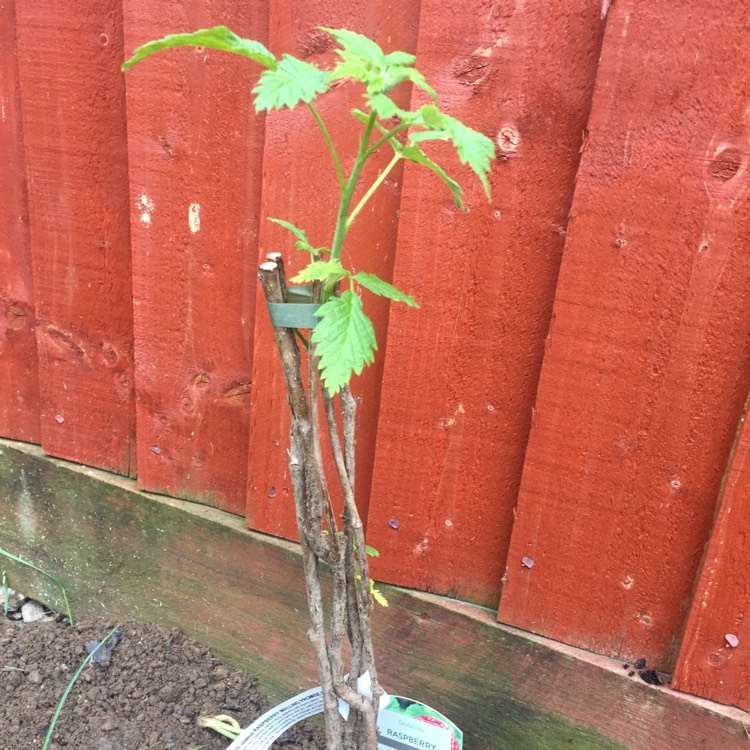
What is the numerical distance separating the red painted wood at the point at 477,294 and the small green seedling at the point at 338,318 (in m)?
0.12


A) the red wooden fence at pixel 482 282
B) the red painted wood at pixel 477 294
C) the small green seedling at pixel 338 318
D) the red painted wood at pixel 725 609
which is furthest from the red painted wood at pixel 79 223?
the red painted wood at pixel 725 609

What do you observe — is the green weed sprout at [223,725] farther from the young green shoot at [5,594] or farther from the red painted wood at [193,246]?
the young green shoot at [5,594]

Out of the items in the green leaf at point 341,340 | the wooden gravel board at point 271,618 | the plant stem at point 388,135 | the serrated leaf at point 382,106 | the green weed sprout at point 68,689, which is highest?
the serrated leaf at point 382,106

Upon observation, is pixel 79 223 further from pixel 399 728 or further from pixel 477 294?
pixel 399 728

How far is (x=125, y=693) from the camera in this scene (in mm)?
1614

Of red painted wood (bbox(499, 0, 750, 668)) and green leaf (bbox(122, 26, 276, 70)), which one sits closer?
green leaf (bbox(122, 26, 276, 70))

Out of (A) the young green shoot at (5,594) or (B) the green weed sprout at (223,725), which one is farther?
(A) the young green shoot at (5,594)

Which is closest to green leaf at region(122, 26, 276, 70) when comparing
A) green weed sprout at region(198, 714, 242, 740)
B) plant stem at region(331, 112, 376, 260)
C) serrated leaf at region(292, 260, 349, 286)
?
plant stem at region(331, 112, 376, 260)

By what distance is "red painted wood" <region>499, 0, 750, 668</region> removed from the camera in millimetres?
1032

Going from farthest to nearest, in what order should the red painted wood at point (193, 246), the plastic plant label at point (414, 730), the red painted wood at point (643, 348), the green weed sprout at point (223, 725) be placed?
the green weed sprout at point (223, 725), the red painted wood at point (193, 246), the plastic plant label at point (414, 730), the red painted wood at point (643, 348)

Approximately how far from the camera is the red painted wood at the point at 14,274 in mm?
1625

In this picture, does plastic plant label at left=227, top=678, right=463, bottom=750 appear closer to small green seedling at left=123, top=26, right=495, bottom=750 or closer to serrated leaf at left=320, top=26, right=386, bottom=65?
small green seedling at left=123, top=26, right=495, bottom=750

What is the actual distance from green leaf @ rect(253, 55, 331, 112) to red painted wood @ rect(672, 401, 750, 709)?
0.86m

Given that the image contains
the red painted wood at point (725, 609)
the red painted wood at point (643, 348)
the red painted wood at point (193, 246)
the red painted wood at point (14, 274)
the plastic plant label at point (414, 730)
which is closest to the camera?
the red painted wood at point (643, 348)
